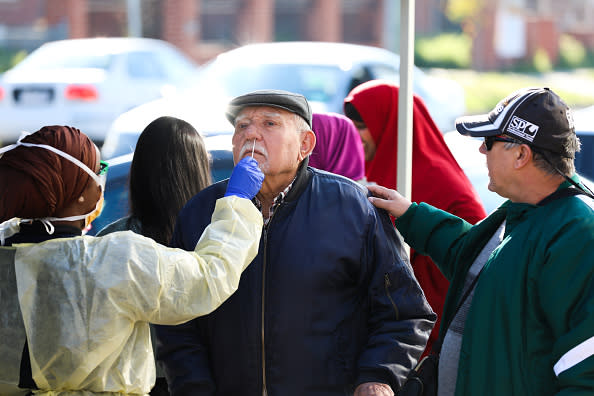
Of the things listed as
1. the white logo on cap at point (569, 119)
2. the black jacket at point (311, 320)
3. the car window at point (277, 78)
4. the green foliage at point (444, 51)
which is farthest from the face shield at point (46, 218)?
the green foliage at point (444, 51)

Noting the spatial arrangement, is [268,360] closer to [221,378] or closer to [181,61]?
[221,378]

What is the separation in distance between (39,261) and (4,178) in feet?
0.78

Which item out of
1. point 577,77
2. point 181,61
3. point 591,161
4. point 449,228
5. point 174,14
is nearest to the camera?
point 449,228

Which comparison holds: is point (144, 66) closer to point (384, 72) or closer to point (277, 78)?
point (384, 72)

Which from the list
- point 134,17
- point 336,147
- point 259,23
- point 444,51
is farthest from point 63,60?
point 444,51

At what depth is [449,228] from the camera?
254cm

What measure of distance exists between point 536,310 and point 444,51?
106ft

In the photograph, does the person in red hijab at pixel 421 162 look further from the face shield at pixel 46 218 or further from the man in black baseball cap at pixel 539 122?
the face shield at pixel 46 218

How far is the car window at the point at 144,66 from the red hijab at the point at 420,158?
29.8ft

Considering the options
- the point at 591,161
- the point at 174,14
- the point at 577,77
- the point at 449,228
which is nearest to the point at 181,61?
the point at 591,161

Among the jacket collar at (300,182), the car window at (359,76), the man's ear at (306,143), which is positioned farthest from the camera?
the car window at (359,76)

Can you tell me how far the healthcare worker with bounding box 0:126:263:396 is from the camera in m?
1.96

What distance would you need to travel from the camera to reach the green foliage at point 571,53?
3462cm

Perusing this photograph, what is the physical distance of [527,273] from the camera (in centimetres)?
203
